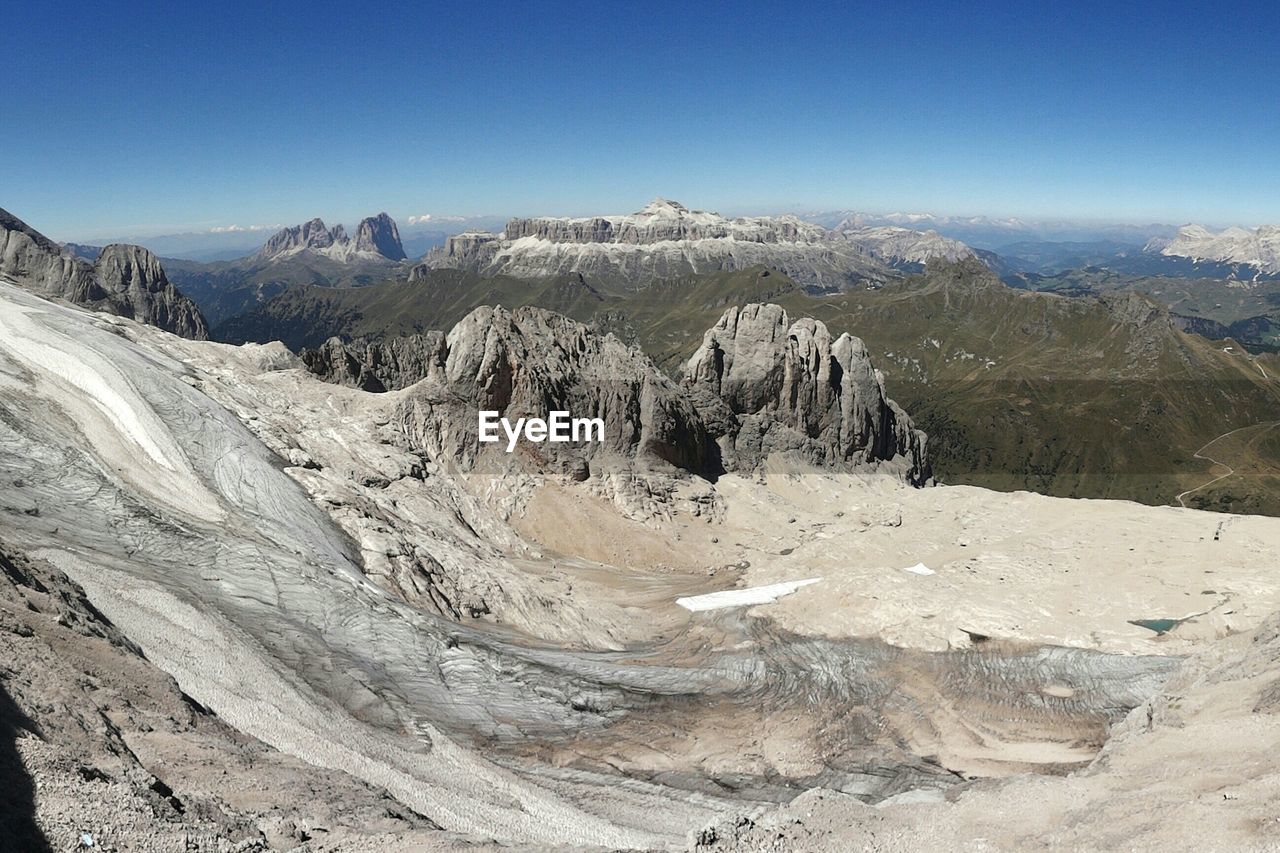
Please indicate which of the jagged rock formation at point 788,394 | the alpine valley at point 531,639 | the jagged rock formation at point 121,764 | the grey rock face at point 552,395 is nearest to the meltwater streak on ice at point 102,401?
the alpine valley at point 531,639

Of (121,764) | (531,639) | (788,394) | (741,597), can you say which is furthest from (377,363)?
(121,764)

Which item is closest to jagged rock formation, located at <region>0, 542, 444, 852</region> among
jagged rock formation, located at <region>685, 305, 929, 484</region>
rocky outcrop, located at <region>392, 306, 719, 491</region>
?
rocky outcrop, located at <region>392, 306, 719, 491</region>

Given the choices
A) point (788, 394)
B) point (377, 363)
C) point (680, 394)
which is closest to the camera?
point (680, 394)

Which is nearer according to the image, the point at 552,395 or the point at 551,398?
the point at 551,398

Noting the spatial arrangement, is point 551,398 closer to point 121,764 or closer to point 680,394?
point 680,394

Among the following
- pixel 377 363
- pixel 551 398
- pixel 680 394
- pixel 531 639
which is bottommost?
pixel 531 639

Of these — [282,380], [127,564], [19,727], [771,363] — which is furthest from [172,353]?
[771,363]

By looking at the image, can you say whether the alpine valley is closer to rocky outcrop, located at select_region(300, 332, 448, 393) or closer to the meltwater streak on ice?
the meltwater streak on ice

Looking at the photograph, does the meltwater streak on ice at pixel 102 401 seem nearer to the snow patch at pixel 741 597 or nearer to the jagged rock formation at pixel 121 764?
the jagged rock formation at pixel 121 764
